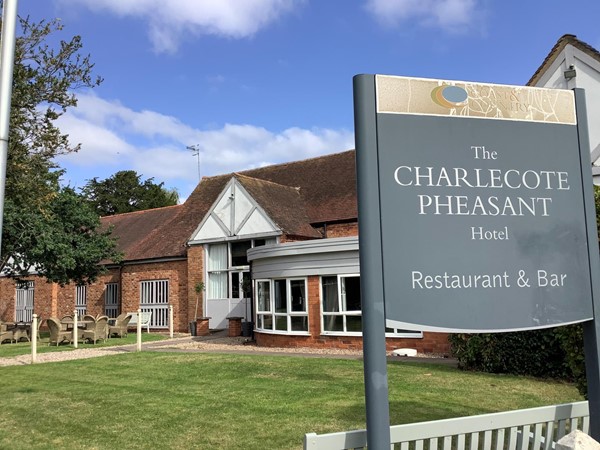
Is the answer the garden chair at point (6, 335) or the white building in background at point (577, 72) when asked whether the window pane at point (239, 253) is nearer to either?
the garden chair at point (6, 335)

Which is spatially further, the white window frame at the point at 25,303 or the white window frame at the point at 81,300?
the white window frame at the point at 25,303

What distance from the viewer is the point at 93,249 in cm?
2291

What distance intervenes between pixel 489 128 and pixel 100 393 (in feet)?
27.1

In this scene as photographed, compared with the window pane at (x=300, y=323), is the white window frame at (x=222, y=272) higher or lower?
higher

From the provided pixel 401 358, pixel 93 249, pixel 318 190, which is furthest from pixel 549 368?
pixel 93 249

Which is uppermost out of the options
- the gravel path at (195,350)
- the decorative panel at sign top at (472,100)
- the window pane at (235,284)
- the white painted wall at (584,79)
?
the white painted wall at (584,79)

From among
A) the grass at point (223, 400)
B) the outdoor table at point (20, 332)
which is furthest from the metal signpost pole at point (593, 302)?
the outdoor table at point (20, 332)

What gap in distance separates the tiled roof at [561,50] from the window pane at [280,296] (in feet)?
33.4

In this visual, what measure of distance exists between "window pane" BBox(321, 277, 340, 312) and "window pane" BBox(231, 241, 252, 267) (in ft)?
25.5

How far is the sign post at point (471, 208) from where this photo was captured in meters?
3.77

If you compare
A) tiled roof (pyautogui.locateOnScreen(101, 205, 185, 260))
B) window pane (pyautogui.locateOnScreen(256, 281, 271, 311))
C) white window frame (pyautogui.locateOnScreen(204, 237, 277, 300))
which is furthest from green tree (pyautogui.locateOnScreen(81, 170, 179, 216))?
window pane (pyautogui.locateOnScreen(256, 281, 271, 311))

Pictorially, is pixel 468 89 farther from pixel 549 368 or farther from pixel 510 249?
pixel 549 368

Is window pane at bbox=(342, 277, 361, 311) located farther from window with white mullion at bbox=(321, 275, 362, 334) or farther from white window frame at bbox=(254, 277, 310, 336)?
white window frame at bbox=(254, 277, 310, 336)

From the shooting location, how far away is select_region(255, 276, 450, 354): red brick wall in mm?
14750
